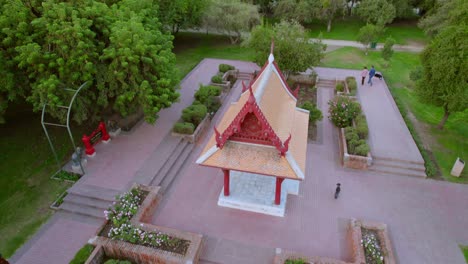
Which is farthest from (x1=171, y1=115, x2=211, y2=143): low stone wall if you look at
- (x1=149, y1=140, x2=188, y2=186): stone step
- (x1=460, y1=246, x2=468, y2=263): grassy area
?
(x1=460, y1=246, x2=468, y2=263): grassy area

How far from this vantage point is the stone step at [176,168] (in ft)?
56.6

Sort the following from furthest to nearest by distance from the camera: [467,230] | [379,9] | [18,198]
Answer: [379,9] < [18,198] < [467,230]

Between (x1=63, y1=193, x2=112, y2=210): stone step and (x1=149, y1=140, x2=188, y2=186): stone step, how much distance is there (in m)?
2.68

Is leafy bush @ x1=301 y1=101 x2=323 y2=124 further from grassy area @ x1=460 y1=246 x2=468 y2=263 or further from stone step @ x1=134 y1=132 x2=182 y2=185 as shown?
grassy area @ x1=460 y1=246 x2=468 y2=263

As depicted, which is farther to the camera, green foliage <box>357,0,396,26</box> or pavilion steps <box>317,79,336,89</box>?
green foliage <box>357,0,396,26</box>

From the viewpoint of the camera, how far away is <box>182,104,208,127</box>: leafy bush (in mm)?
21422

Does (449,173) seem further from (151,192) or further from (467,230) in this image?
(151,192)

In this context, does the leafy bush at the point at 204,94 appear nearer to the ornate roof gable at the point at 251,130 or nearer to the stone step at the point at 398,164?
the ornate roof gable at the point at 251,130

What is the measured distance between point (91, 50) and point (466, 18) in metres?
32.3

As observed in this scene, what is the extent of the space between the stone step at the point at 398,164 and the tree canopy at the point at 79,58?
548 inches

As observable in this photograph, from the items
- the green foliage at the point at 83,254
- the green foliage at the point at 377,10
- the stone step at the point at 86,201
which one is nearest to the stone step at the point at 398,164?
the stone step at the point at 86,201

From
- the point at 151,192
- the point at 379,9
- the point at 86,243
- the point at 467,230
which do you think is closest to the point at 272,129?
the point at 151,192

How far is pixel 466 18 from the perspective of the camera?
90.7 ft

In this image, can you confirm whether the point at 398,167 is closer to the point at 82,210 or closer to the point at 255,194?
the point at 255,194
